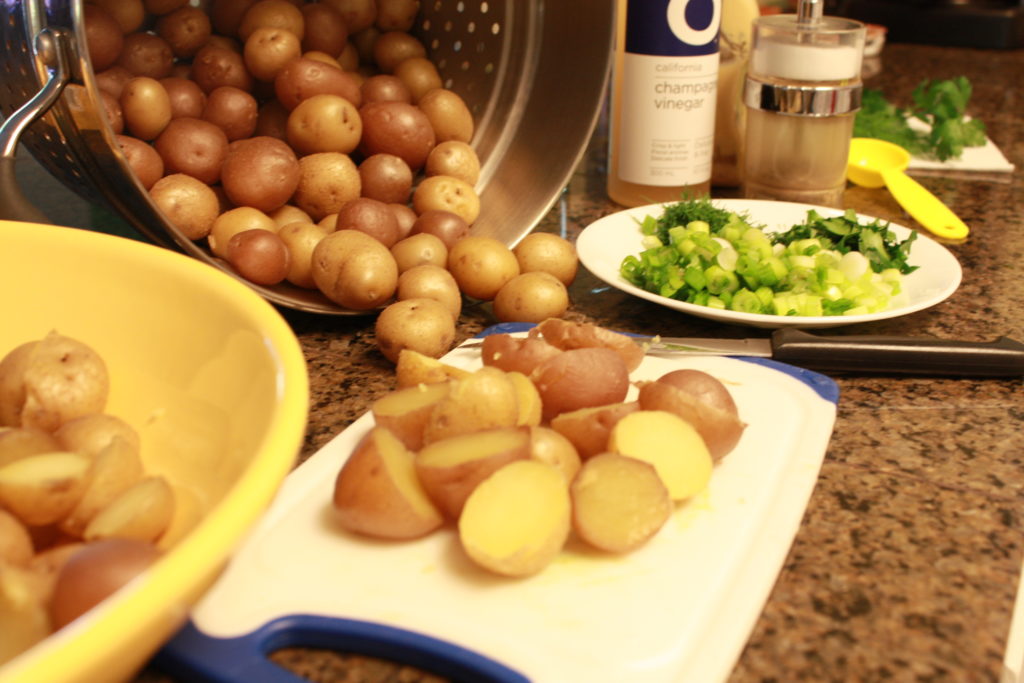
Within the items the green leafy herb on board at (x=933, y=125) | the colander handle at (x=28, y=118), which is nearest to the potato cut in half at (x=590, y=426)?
the colander handle at (x=28, y=118)

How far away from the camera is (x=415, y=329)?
36.2 inches

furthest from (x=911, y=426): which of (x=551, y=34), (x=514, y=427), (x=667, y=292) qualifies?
(x=551, y=34)

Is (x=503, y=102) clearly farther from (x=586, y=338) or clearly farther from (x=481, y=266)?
(x=586, y=338)

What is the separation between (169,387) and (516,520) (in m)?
0.27

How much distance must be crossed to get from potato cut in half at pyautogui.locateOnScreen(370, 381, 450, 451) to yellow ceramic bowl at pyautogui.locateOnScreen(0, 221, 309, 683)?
0.14 m

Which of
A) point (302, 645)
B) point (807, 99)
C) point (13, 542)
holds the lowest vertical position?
point (302, 645)

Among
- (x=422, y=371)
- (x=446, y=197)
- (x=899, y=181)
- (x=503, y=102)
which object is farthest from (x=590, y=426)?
(x=899, y=181)

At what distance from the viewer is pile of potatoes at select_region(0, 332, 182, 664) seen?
485mm

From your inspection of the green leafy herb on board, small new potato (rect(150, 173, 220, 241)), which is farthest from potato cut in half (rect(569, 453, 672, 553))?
the green leafy herb on board

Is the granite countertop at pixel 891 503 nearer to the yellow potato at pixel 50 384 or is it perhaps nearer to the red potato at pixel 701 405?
the red potato at pixel 701 405

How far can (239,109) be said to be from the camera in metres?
1.10

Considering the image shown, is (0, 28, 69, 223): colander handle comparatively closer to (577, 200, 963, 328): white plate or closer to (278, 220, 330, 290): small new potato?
(278, 220, 330, 290): small new potato

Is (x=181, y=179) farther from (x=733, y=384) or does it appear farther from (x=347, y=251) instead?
(x=733, y=384)

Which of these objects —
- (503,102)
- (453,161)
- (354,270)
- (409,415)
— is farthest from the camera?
(503,102)
